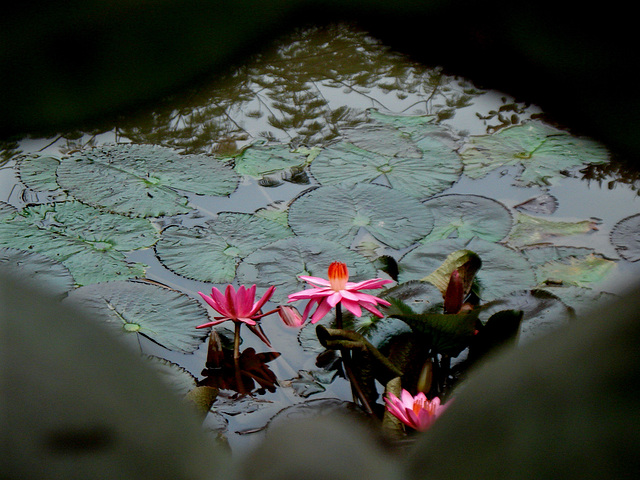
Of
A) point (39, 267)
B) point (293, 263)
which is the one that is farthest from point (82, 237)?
point (293, 263)

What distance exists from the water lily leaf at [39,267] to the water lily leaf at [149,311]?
0.03 metres

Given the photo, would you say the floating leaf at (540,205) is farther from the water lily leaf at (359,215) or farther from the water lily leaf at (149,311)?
the water lily leaf at (149,311)

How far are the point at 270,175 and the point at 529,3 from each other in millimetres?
1179

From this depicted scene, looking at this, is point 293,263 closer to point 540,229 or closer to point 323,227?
point 323,227

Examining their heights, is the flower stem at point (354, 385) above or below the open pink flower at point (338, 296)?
below

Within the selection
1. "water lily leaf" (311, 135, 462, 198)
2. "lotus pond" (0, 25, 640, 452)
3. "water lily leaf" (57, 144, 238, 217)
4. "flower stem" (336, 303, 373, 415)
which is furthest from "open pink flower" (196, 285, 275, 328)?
"water lily leaf" (311, 135, 462, 198)

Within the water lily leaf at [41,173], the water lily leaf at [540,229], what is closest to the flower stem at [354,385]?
the water lily leaf at [540,229]

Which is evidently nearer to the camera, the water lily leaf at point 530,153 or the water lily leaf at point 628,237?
the water lily leaf at point 628,237

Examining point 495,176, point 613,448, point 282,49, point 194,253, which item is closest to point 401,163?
point 495,176

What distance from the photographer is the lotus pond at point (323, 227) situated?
2.79ft

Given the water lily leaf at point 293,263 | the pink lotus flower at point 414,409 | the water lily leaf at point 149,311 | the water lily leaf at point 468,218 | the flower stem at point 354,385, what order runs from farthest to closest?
the water lily leaf at point 468,218 < the water lily leaf at point 293,263 < the water lily leaf at point 149,311 < the flower stem at point 354,385 < the pink lotus flower at point 414,409

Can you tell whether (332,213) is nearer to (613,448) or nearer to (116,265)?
(116,265)

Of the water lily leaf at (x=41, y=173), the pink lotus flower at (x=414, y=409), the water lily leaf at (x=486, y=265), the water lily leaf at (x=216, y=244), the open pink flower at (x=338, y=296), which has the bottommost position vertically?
the water lily leaf at (x=216, y=244)

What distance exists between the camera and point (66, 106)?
6.4 inches
